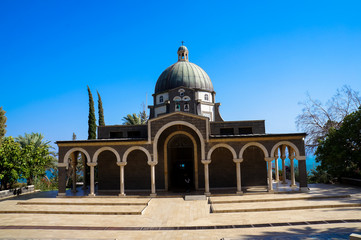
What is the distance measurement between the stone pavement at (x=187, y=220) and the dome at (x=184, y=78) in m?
13.1

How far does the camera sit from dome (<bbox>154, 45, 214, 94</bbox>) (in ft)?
100

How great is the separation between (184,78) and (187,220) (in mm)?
17949

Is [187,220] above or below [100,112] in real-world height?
below

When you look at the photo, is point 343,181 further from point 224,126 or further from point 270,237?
point 270,237

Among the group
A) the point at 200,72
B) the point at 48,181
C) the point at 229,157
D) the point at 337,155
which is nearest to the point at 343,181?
the point at 337,155

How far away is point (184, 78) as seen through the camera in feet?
101

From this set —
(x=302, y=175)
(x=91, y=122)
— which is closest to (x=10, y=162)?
(x=91, y=122)

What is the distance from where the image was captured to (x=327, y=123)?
34688 millimetres

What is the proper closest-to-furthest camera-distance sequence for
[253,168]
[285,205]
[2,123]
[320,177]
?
[285,205]
[253,168]
[320,177]
[2,123]

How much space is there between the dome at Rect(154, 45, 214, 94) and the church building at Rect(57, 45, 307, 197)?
0.12 m

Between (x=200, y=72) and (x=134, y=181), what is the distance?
46.3 feet

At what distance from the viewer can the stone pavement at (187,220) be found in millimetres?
12898

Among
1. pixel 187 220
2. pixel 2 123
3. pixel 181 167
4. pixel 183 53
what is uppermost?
pixel 183 53

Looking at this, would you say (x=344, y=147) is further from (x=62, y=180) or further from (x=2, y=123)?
(x=2, y=123)
